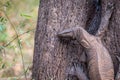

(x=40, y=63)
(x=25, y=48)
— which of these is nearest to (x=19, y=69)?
(x=25, y=48)

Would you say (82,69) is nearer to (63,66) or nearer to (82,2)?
(63,66)

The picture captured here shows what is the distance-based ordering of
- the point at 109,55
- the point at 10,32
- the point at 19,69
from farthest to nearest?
the point at 10,32 → the point at 19,69 → the point at 109,55

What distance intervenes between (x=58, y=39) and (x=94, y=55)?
323 millimetres

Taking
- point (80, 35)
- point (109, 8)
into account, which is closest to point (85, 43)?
point (80, 35)

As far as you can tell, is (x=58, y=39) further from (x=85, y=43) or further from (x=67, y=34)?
(x=85, y=43)

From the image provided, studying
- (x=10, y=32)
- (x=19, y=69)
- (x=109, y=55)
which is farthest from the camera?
(x=10, y=32)

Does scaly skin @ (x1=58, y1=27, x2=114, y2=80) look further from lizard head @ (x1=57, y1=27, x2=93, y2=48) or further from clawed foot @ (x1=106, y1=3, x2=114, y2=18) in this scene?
clawed foot @ (x1=106, y1=3, x2=114, y2=18)

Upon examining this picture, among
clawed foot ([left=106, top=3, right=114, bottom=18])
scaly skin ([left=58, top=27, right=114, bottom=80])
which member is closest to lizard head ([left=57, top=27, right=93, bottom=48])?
scaly skin ([left=58, top=27, right=114, bottom=80])

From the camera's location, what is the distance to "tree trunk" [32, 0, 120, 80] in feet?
Result: 11.3

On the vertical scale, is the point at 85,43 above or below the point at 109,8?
below

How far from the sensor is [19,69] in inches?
255

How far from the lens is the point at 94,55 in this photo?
3.39 meters

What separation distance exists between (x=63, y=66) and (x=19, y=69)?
10.1 feet

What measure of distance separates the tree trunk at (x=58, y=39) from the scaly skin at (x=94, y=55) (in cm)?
9
